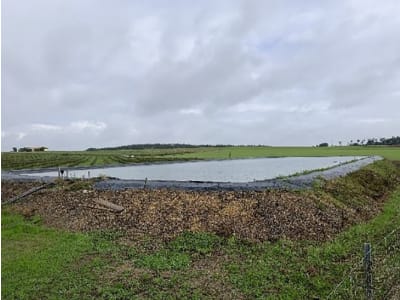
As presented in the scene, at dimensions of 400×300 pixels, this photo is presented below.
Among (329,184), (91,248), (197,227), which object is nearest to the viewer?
(91,248)

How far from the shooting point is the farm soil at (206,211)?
7.40 metres

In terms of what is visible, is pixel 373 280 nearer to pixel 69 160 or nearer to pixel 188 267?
pixel 188 267

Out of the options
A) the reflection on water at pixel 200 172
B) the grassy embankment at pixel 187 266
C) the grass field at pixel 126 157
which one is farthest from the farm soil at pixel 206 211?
the grass field at pixel 126 157

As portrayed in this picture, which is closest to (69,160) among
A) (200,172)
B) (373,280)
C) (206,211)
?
(200,172)

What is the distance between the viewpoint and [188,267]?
5.62 meters

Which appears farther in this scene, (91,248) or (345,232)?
(345,232)

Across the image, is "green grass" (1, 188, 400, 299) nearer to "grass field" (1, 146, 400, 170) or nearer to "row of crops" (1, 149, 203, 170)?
"row of crops" (1, 149, 203, 170)

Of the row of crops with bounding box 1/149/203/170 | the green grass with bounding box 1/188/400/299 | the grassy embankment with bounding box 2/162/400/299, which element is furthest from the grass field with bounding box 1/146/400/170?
the green grass with bounding box 1/188/400/299

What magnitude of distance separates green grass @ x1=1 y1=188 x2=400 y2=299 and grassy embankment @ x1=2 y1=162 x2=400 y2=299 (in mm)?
12

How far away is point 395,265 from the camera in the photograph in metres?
5.39

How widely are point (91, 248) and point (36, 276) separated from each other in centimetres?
140

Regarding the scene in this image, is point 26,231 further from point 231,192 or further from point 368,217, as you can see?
point 368,217

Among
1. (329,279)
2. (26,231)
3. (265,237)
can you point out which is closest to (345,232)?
(265,237)

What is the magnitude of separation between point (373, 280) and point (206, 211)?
3981 mm
